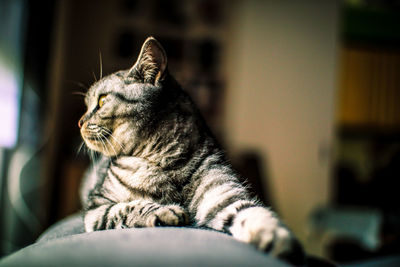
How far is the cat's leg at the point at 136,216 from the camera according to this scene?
47 cm

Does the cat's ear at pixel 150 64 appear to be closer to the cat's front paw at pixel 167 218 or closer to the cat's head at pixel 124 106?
the cat's head at pixel 124 106

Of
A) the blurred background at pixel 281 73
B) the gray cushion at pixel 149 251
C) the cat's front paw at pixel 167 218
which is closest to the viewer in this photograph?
the gray cushion at pixel 149 251

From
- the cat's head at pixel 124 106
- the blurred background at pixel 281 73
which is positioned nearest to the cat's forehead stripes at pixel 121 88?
the cat's head at pixel 124 106

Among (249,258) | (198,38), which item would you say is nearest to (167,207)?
(249,258)

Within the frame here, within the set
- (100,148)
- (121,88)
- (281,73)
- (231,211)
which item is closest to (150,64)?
(121,88)

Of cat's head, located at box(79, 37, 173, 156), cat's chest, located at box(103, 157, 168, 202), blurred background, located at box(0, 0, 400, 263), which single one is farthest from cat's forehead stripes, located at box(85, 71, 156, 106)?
blurred background, located at box(0, 0, 400, 263)

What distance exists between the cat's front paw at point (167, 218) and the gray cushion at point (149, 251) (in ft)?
0.09

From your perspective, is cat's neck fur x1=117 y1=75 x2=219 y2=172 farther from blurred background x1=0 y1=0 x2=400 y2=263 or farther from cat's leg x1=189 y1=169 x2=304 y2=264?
blurred background x1=0 y1=0 x2=400 y2=263

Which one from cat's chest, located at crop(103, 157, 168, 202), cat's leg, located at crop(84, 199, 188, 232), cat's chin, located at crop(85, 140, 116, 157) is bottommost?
cat's leg, located at crop(84, 199, 188, 232)

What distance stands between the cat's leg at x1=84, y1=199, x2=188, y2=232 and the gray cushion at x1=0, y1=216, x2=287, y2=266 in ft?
0.10

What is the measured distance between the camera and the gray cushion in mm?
366

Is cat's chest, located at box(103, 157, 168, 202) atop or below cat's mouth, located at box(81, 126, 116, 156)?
below

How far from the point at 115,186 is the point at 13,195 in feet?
5.67

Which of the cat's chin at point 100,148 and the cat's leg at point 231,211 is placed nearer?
the cat's leg at point 231,211
